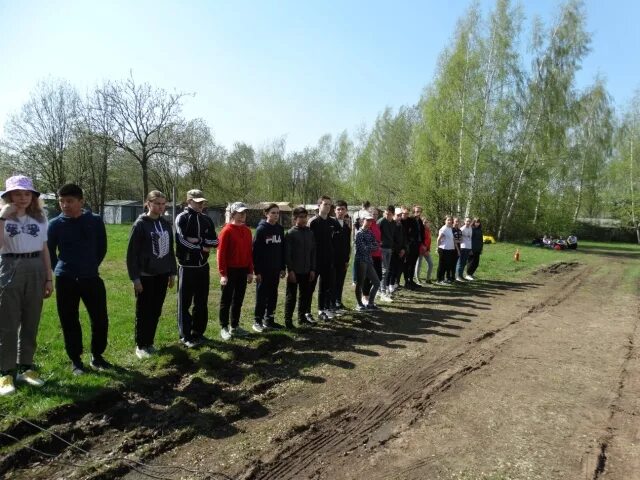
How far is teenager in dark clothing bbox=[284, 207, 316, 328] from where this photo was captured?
282 inches

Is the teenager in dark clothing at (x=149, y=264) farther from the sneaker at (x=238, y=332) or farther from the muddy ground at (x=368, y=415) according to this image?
the sneaker at (x=238, y=332)

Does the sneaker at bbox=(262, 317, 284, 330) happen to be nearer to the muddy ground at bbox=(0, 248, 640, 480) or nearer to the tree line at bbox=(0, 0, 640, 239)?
the muddy ground at bbox=(0, 248, 640, 480)

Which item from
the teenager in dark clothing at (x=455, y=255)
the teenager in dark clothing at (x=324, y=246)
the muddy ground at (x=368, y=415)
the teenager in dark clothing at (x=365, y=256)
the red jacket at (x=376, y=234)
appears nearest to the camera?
the muddy ground at (x=368, y=415)

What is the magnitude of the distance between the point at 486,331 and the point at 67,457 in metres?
6.03

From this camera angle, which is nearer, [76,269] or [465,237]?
[76,269]

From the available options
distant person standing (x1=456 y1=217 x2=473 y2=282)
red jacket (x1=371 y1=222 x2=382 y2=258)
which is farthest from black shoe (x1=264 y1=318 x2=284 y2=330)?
distant person standing (x1=456 y1=217 x2=473 y2=282)

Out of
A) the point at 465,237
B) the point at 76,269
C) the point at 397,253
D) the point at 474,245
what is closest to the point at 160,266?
the point at 76,269

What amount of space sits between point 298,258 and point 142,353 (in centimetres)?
267

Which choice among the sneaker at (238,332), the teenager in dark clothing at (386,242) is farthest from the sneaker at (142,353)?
the teenager in dark clothing at (386,242)

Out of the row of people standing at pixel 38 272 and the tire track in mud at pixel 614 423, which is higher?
the row of people standing at pixel 38 272

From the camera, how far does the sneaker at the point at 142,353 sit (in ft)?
17.8

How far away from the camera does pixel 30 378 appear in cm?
452

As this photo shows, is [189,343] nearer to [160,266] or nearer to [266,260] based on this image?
[160,266]

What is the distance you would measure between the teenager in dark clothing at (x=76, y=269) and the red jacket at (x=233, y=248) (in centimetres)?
161
